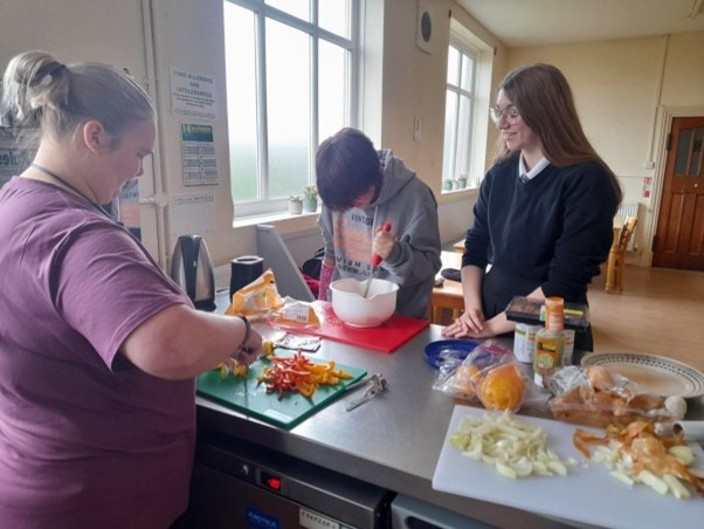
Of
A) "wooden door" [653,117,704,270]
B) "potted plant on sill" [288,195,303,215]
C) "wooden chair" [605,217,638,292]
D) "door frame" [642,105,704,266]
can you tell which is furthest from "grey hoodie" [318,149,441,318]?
"wooden door" [653,117,704,270]

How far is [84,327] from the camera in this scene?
590mm

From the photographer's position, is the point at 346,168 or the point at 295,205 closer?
the point at 346,168

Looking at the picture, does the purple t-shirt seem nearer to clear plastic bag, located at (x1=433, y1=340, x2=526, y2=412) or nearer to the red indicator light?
the red indicator light

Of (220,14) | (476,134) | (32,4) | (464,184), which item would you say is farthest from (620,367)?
(476,134)

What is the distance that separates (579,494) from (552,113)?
926 mm

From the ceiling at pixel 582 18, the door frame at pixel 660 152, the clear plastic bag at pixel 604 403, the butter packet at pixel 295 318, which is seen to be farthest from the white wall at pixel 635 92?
the clear plastic bag at pixel 604 403

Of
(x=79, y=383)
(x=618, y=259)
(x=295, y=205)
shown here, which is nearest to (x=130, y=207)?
(x=79, y=383)

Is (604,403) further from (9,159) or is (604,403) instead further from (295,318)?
(9,159)

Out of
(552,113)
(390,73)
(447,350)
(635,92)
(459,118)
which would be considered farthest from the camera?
(635,92)

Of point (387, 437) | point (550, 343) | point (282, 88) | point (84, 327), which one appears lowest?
point (387, 437)

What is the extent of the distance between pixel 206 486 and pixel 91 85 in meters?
0.74

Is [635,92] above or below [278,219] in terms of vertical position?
above

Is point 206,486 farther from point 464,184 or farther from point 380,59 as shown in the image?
point 464,184

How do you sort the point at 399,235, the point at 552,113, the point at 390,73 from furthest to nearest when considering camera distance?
the point at 390,73, the point at 399,235, the point at 552,113
